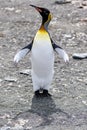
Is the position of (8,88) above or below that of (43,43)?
below

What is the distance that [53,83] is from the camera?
590 centimetres

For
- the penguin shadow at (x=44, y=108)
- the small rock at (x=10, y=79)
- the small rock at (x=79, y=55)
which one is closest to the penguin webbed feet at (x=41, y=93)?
the penguin shadow at (x=44, y=108)

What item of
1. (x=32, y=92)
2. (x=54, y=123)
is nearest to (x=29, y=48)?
(x=32, y=92)

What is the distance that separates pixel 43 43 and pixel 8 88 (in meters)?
0.78

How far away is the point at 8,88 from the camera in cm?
570

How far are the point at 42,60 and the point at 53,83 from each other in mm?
691

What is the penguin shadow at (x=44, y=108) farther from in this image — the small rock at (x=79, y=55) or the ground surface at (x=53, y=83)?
the small rock at (x=79, y=55)

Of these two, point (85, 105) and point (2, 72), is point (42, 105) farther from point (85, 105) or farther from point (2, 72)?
point (2, 72)

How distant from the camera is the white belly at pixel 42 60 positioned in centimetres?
526

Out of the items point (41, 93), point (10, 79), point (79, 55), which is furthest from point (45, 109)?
point (79, 55)

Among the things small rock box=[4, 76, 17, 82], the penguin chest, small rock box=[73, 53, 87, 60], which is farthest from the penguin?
small rock box=[73, 53, 87, 60]

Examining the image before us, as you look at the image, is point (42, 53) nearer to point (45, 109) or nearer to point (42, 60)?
point (42, 60)

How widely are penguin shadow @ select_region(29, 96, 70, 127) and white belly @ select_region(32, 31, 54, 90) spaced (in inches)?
8.4

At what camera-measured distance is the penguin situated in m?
5.27
